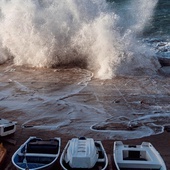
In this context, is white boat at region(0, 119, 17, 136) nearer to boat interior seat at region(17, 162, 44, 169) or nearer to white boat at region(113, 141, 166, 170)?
boat interior seat at region(17, 162, 44, 169)

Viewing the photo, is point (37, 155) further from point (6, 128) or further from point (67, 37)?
point (67, 37)

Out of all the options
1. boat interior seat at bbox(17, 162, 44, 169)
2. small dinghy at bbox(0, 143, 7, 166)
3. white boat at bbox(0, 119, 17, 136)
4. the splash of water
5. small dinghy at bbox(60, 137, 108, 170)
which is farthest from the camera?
the splash of water

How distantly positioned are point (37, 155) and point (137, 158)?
2207 mm

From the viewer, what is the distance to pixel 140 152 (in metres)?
Result: 6.87

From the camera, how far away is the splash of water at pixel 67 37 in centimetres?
1549

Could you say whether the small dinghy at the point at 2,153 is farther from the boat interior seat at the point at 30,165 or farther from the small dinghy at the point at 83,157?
the small dinghy at the point at 83,157

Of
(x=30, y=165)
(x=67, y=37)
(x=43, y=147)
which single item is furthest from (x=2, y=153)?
(x=67, y=37)

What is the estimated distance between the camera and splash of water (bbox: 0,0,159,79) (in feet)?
50.8

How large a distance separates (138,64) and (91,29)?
3.22 metres

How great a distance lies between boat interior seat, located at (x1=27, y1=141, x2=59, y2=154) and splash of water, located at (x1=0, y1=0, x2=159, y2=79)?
8.05 metres

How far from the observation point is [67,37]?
54.9 feet

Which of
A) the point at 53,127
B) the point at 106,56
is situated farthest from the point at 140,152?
the point at 106,56

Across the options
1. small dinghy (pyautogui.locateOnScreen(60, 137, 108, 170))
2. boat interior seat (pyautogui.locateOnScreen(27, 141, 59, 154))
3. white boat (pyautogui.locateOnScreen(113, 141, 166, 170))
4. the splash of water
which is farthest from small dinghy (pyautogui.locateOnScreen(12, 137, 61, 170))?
the splash of water

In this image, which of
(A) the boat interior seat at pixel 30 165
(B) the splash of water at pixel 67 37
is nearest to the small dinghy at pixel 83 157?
(A) the boat interior seat at pixel 30 165
